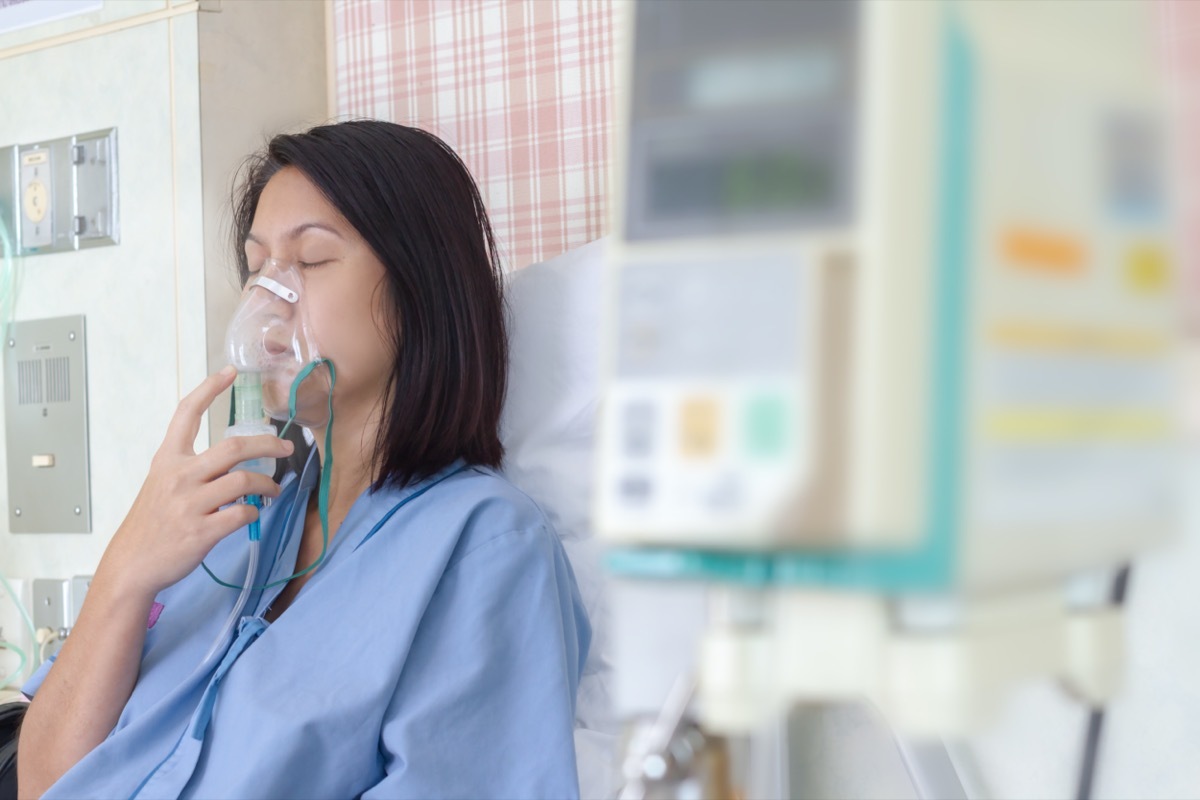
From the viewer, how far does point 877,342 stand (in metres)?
0.39

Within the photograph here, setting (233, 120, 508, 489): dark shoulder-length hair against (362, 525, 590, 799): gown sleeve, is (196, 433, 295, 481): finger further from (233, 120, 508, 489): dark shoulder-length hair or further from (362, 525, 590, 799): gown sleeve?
(362, 525, 590, 799): gown sleeve

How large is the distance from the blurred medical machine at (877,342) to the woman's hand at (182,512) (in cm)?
94

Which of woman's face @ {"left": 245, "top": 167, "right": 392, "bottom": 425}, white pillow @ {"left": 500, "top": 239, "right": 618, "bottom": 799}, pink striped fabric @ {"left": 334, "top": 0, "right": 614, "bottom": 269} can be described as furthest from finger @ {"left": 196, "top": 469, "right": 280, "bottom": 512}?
pink striped fabric @ {"left": 334, "top": 0, "right": 614, "bottom": 269}

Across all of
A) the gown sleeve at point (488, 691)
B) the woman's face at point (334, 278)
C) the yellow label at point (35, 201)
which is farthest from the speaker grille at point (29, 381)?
the gown sleeve at point (488, 691)

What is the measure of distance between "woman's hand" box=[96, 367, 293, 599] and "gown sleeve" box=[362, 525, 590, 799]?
0.24 m

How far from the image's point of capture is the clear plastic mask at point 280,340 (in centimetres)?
134

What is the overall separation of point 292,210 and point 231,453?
0.29m

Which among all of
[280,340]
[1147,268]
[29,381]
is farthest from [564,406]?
[1147,268]

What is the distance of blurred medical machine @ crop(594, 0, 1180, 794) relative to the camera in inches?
15.4

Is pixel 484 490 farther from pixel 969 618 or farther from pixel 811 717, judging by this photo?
pixel 969 618

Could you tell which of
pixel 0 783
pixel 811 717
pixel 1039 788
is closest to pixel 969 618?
pixel 1039 788

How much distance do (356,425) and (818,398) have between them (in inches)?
43.7

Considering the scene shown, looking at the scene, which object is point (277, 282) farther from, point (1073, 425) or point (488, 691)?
point (1073, 425)

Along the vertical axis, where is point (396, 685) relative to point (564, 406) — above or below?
below
